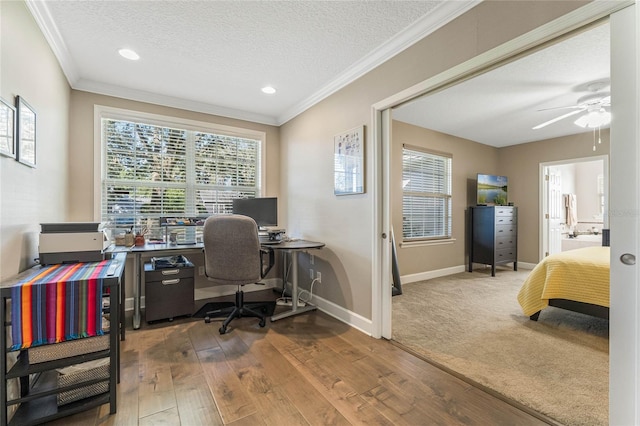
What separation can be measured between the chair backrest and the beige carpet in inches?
58.4

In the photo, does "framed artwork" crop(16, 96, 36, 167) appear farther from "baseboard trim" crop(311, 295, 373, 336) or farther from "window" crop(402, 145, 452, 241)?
"window" crop(402, 145, 452, 241)

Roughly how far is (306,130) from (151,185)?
6.59 feet

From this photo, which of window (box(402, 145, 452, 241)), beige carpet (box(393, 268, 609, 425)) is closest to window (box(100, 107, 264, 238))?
window (box(402, 145, 452, 241))

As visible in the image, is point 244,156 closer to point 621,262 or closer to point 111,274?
point 111,274

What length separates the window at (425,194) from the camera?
4473 millimetres

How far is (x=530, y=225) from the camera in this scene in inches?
216

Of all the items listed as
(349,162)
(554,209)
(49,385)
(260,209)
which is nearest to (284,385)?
(49,385)

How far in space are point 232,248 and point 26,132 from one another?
5.14ft

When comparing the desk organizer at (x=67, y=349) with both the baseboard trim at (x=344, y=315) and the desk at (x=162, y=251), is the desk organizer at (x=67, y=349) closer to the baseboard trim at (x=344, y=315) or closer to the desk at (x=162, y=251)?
the desk at (x=162, y=251)

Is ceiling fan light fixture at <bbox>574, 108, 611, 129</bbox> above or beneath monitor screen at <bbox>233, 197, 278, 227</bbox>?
above

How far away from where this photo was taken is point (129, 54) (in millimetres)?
2445

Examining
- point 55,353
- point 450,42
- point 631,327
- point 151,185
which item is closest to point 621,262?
point 631,327

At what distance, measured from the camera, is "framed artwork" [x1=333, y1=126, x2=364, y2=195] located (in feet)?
8.71

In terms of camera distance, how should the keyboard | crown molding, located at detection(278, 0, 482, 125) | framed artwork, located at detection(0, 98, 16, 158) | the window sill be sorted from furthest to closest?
the window sill, the keyboard, crown molding, located at detection(278, 0, 482, 125), framed artwork, located at detection(0, 98, 16, 158)
